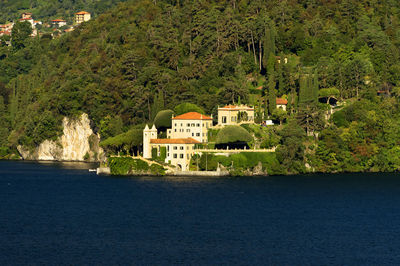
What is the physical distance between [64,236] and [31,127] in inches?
4215

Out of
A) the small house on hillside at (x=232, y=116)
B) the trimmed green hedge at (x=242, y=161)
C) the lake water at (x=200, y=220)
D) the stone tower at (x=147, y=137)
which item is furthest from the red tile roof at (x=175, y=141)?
the small house on hillside at (x=232, y=116)

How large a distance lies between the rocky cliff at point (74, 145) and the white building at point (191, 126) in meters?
33.9

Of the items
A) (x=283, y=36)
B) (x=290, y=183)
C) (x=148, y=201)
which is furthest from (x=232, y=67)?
(x=148, y=201)

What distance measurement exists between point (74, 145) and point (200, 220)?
93404 millimetres

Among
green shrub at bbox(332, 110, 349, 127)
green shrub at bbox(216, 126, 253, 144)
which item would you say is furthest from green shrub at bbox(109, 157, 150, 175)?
green shrub at bbox(332, 110, 349, 127)

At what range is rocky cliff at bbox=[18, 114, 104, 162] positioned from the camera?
188 metres

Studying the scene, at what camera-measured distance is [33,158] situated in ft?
650

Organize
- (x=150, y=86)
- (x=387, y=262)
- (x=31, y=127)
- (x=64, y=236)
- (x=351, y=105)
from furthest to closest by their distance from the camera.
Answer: (x=31, y=127) → (x=150, y=86) → (x=351, y=105) → (x=64, y=236) → (x=387, y=262)

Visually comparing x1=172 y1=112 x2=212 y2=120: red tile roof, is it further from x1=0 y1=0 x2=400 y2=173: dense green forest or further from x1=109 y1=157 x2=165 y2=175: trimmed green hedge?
x1=109 y1=157 x2=165 y2=175: trimmed green hedge

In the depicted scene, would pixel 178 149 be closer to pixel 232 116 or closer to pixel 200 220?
pixel 232 116

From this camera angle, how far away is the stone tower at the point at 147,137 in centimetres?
15075

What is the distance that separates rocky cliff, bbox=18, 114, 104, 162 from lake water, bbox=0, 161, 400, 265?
36.7m

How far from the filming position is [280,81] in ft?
556

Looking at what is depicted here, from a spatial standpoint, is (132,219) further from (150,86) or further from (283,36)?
(283,36)
